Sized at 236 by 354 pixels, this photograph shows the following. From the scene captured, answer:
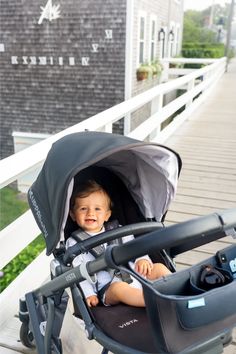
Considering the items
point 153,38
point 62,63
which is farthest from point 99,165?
point 153,38

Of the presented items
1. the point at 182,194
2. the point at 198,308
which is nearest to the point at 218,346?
the point at 198,308

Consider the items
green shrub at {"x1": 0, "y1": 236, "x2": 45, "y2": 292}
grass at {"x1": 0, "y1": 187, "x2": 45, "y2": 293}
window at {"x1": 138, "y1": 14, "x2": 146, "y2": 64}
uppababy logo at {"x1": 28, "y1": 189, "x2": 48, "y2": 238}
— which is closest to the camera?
uppababy logo at {"x1": 28, "y1": 189, "x2": 48, "y2": 238}

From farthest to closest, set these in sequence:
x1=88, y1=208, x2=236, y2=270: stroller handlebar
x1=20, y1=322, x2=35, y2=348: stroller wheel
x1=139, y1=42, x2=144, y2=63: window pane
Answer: x1=139, y1=42, x2=144, y2=63: window pane < x1=20, y1=322, x2=35, y2=348: stroller wheel < x1=88, y1=208, x2=236, y2=270: stroller handlebar

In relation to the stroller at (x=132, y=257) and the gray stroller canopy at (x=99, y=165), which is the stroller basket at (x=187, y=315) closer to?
the stroller at (x=132, y=257)

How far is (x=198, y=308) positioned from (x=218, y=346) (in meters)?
0.30

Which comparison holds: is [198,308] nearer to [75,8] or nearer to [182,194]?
[182,194]

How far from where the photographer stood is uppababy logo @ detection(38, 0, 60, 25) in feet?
32.2

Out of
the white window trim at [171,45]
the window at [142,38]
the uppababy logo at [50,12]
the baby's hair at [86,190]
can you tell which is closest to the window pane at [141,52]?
the window at [142,38]

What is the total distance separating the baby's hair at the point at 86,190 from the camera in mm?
1958

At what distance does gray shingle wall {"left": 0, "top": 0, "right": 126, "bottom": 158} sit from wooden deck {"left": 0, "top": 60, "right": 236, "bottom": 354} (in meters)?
2.72

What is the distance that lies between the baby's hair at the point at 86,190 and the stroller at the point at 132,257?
4 centimetres

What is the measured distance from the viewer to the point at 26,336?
206cm

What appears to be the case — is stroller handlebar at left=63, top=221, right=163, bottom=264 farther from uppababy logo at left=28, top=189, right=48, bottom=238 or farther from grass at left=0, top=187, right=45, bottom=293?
grass at left=0, top=187, right=45, bottom=293

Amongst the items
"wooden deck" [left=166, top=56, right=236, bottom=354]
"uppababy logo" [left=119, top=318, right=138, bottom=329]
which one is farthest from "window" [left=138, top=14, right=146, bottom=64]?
"uppababy logo" [left=119, top=318, right=138, bottom=329]
